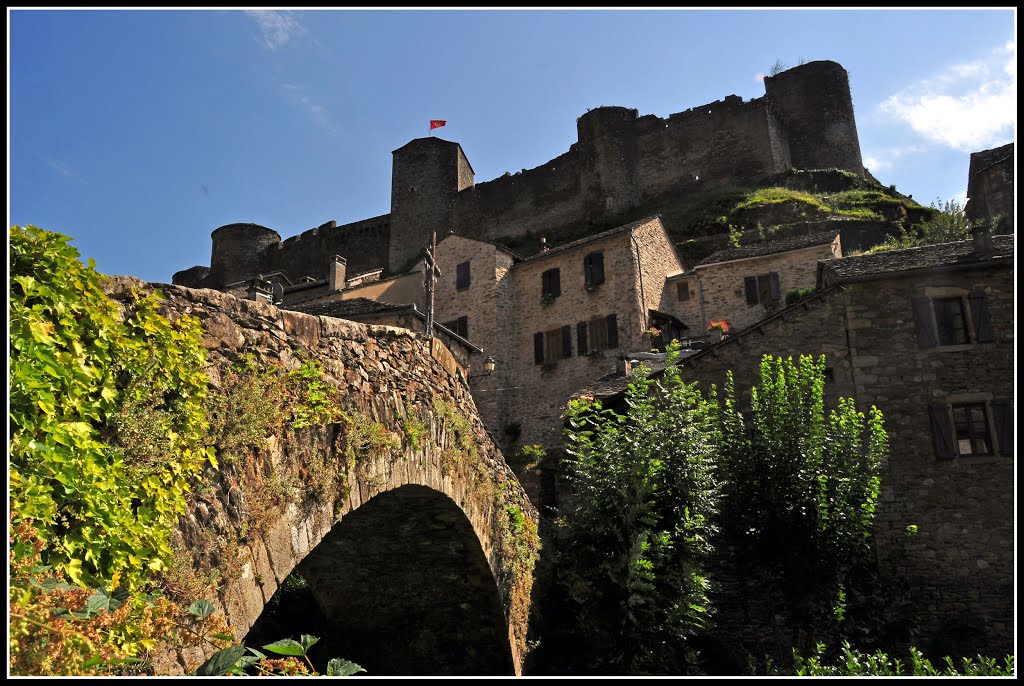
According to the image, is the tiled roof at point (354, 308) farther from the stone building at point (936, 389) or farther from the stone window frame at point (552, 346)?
the stone building at point (936, 389)

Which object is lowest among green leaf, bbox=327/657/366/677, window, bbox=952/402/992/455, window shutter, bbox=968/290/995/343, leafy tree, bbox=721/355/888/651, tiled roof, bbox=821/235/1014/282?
green leaf, bbox=327/657/366/677

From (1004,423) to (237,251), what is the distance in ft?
174

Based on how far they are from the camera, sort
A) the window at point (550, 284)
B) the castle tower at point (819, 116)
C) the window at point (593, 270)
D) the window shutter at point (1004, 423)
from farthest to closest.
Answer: the castle tower at point (819, 116) < the window at point (550, 284) < the window at point (593, 270) < the window shutter at point (1004, 423)

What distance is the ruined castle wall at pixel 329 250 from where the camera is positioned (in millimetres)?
54719

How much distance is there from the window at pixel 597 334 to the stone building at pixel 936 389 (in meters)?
11.1

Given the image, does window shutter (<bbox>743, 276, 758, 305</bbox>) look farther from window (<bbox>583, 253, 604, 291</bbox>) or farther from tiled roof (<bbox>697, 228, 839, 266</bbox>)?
window (<bbox>583, 253, 604, 291</bbox>)

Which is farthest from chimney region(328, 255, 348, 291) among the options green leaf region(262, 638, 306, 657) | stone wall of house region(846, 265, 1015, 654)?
green leaf region(262, 638, 306, 657)

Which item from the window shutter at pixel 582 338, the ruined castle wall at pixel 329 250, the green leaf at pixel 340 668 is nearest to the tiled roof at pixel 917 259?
the window shutter at pixel 582 338

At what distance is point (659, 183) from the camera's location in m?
47.5

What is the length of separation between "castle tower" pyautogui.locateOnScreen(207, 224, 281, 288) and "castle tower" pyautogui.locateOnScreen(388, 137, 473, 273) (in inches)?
472

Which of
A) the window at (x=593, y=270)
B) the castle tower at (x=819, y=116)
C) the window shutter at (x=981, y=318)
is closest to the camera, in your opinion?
the window shutter at (x=981, y=318)

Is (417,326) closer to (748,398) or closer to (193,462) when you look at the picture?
(748,398)

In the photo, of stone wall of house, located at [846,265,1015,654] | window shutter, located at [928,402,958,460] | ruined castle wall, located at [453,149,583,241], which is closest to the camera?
stone wall of house, located at [846,265,1015,654]

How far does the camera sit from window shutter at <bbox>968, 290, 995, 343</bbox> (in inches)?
627
